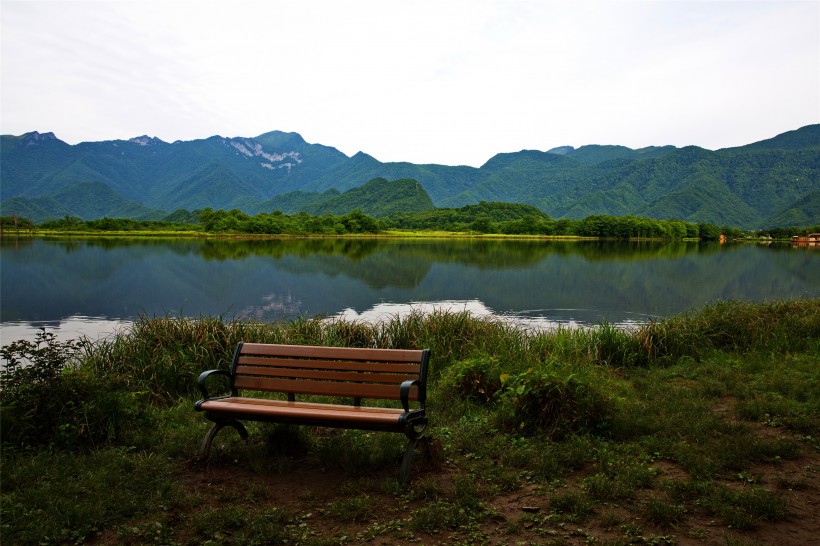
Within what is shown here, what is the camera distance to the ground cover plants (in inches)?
161

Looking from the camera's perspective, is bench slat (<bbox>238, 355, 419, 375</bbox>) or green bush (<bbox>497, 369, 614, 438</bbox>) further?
green bush (<bbox>497, 369, 614, 438</bbox>)

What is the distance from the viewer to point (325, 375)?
18.7 feet

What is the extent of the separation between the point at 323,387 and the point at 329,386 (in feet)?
0.30

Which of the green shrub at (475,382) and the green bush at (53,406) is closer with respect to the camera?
the green bush at (53,406)

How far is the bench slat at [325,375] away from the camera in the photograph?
18.0 feet

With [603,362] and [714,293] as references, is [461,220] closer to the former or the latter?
[714,293]

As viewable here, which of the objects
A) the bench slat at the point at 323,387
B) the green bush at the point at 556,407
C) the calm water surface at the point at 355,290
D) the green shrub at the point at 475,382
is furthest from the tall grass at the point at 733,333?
the bench slat at the point at 323,387

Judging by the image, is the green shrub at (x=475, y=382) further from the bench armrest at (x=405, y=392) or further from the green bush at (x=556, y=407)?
the bench armrest at (x=405, y=392)

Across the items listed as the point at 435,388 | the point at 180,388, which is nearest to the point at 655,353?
the point at 435,388

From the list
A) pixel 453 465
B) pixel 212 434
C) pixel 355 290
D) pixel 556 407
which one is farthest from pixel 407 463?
pixel 355 290

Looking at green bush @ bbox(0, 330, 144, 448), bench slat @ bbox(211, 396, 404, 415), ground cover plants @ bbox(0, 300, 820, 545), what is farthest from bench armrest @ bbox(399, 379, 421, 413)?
green bush @ bbox(0, 330, 144, 448)

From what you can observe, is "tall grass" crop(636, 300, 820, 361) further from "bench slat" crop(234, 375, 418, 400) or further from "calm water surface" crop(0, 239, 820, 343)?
"bench slat" crop(234, 375, 418, 400)

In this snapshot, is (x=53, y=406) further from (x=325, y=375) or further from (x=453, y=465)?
(x=453, y=465)

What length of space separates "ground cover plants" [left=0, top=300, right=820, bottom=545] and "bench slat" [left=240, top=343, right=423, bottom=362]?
889 mm
